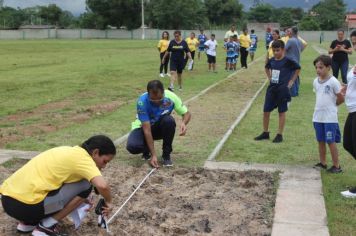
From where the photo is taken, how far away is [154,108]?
23.1 feet

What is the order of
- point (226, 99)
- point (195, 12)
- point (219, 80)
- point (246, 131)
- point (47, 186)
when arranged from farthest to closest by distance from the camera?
point (195, 12) < point (219, 80) < point (226, 99) < point (246, 131) < point (47, 186)

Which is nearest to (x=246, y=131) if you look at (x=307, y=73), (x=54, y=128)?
(x=54, y=128)

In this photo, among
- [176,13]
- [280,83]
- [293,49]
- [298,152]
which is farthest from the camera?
[176,13]

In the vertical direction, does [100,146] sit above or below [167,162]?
above

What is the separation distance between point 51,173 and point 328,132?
12.3 ft

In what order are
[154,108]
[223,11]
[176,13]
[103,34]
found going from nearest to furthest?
[154,108]
[103,34]
[176,13]
[223,11]

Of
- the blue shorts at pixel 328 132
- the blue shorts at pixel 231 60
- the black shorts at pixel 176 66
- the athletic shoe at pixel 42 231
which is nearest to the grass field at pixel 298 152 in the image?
the blue shorts at pixel 328 132

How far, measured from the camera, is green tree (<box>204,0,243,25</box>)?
339 ft

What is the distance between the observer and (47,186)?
14.4ft

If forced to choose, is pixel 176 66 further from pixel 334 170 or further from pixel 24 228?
pixel 24 228

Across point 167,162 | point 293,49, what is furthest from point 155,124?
point 293,49

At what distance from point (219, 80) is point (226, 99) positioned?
4.92 metres

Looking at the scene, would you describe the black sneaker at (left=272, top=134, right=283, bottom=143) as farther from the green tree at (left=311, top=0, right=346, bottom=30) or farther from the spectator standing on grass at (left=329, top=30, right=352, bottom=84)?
the green tree at (left=311, top=0, right=346, bottom=30)

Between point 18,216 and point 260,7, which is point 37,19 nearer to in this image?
point 260,7
